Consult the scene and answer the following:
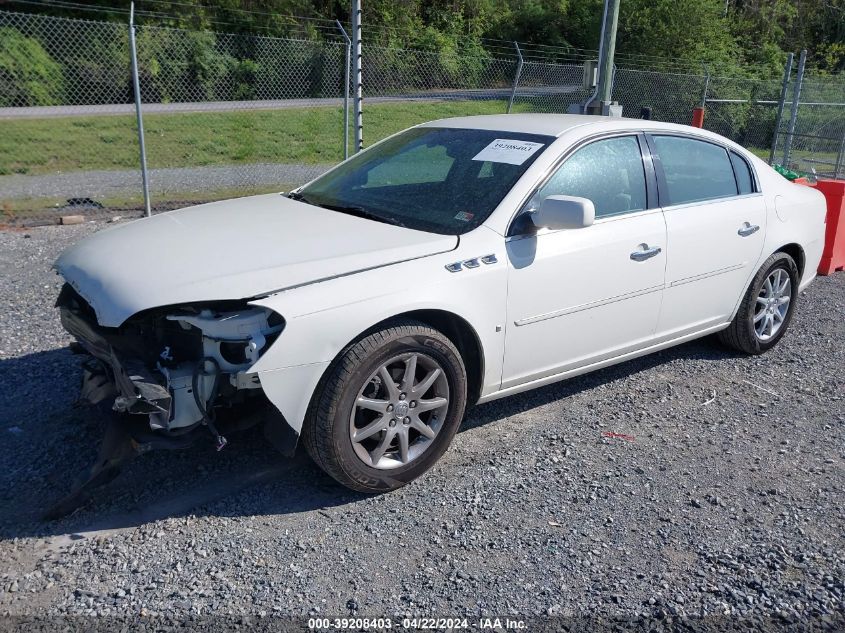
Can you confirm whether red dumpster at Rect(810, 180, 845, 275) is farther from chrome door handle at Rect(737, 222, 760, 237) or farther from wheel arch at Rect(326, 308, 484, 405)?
wheel arch at Rect(326, 308, 484, 405)

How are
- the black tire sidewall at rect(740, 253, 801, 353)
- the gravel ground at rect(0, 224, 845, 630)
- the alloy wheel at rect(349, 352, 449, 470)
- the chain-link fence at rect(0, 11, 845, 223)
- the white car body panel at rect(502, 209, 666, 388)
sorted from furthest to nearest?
the chain-link fence at rect(0, 11, 845, 223) < the black tire sidewall at rect(740, 253, 801, 353) < the white car body panel at rect(502, 209, 666, 388) < the alloy wheel at rect(349, 352, 449, 470) < the gravel ground at rect(0, 224, 845, 630)

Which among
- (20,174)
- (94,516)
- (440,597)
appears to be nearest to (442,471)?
(440,597)

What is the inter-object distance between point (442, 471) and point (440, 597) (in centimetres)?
100

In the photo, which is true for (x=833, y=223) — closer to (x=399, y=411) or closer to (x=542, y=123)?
(x=542, y=123)

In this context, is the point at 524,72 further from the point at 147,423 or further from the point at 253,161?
the point at 147,423

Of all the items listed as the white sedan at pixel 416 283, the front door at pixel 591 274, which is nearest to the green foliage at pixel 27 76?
the white sedan at pixel 416 283

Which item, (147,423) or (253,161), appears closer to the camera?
(147,423)

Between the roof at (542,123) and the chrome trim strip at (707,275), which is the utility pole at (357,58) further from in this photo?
the chrome trim strip at (707,275)

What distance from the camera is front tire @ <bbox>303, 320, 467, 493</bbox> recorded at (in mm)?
3354

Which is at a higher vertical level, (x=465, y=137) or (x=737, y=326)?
(x=465, y=137)

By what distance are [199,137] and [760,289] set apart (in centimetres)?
1394

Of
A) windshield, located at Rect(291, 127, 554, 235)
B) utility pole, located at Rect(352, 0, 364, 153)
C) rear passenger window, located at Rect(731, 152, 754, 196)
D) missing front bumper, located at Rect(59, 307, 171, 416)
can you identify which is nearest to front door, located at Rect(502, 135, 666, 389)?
windshield, located at Rect(291, 127, 554, 235)

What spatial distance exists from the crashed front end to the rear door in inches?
104

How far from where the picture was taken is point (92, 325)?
356 centimetres
